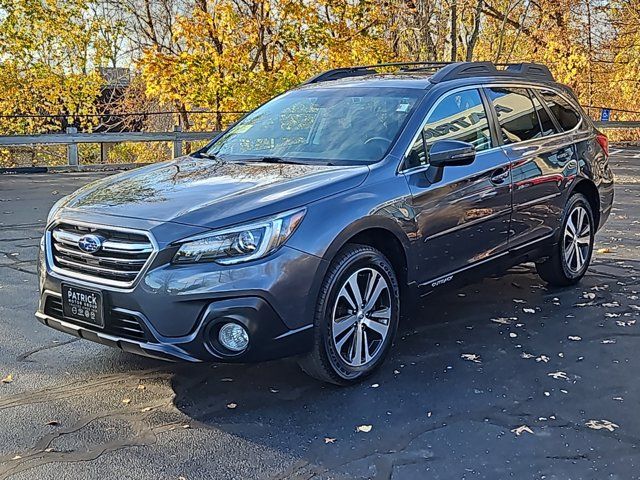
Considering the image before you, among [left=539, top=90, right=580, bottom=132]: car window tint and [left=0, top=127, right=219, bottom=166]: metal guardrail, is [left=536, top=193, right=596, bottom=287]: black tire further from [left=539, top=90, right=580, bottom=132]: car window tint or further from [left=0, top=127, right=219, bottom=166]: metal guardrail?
[left=0, top=127, right=219, bottom=166]: metal guardrail

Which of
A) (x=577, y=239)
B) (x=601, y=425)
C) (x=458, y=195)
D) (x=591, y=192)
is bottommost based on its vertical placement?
(x=601, y=425)

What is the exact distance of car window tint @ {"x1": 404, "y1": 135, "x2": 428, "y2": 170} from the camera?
14.4ft

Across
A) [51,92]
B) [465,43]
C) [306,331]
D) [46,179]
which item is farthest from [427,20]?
[306,331]

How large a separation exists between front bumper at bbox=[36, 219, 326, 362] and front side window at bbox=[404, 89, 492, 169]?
1218 millimetres

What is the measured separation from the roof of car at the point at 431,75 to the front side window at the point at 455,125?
0.17 meters

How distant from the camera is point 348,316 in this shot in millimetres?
3984

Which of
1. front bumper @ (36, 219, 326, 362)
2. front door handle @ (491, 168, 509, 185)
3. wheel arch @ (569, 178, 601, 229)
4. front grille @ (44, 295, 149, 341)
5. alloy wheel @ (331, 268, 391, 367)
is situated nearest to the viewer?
front bumper @ (36, 219, 326, 362)

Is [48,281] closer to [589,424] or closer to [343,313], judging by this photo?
[343,313]

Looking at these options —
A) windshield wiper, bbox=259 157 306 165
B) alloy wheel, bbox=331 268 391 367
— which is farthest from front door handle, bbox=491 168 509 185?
windshield wiper, bbox=259 157 306 165

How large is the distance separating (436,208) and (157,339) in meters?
1.88

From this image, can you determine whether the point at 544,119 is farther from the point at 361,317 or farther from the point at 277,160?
the point at 361,317

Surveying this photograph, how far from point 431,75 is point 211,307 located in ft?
8.38

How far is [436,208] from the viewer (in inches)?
174

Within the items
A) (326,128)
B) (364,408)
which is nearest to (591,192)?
(326,128)
